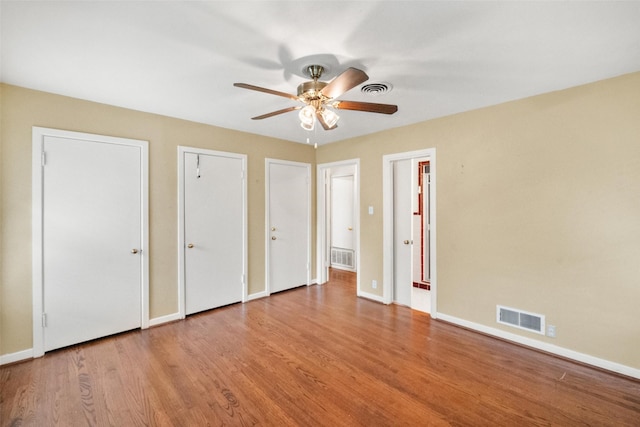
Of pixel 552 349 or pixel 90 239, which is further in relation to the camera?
pixel 90 239

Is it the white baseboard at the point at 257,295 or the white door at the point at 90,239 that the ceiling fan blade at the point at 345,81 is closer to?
the white door at the point at 90,239

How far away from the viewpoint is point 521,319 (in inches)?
111

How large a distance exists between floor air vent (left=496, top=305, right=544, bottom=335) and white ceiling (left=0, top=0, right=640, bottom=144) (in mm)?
2194

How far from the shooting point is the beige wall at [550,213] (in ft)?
7.57

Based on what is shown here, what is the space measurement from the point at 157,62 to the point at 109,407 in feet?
8.34

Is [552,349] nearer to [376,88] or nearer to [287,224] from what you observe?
[376,88]

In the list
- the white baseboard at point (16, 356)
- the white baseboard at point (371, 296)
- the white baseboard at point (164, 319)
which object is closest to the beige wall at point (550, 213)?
the white baseboard at point (371, 296)

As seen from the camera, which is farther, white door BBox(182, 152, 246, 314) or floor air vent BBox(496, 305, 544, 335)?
white door BBox(182, 152, 246, 314)

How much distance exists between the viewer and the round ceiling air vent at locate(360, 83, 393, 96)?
2.45m

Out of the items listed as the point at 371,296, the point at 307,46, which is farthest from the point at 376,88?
the point at 371,296

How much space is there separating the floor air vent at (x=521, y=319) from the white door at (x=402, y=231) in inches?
46.0

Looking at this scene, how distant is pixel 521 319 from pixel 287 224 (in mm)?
3280

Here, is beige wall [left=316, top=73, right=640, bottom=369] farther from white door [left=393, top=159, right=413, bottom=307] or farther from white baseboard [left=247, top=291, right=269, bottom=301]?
white baseboard [left=247, top=291, right=269, bottom=301]

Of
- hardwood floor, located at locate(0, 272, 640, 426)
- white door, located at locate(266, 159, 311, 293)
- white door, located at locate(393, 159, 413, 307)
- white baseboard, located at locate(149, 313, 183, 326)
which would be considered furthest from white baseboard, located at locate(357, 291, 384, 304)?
white baseboard, located at locate(149, 313, 183, 326)
